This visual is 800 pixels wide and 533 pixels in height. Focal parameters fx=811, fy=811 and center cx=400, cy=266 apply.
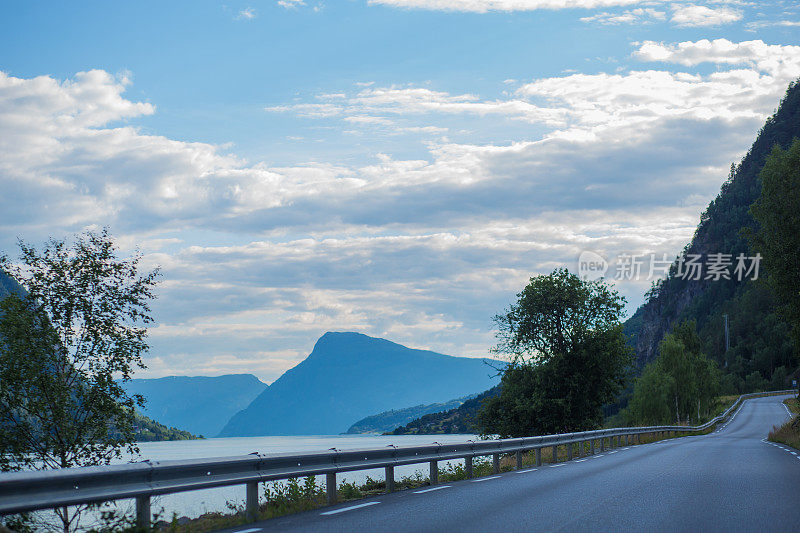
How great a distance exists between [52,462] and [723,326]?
547 feet

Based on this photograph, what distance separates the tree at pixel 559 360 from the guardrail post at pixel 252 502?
1511 inches

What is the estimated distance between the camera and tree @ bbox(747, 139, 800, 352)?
2839cm

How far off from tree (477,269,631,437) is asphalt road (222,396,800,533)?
31.2 meters

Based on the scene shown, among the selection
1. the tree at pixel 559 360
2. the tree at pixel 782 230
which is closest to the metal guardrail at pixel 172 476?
the tree at pixel 782 230

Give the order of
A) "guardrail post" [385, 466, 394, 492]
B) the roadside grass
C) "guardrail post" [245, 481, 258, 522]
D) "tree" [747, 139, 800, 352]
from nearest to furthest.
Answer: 1. "guardrail post" [245, 481, 258, 522]
2. "guardrail post" [385, 466, 394, 492]
3. "tree" [747, 139, 800, 352]
4. the roadside grass

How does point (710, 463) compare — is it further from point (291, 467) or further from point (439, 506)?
point (291, 467)

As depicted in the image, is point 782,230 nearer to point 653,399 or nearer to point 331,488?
point 331,488

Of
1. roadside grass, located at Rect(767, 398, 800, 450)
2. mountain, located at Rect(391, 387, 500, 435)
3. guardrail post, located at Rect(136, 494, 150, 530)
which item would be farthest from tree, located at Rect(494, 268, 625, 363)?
mountain, located at Rect(391, 387, 500, 435)

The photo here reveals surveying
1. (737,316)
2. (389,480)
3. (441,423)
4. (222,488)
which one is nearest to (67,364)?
(389,480)

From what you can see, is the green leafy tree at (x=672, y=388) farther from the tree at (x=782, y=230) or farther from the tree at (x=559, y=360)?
the tree at (x=782, y=230)

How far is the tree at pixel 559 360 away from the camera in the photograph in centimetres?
4788

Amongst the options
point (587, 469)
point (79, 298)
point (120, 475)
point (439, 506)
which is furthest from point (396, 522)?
point (79, 298)

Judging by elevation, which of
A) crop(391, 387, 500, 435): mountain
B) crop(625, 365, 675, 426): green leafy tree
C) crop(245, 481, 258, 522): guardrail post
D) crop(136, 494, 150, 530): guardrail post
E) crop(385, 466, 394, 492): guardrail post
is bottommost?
crop(391, 387, 500, 435): mountain

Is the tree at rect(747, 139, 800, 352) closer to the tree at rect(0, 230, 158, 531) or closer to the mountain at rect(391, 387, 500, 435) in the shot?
the tree at rect(0, 230, 158, 531)
